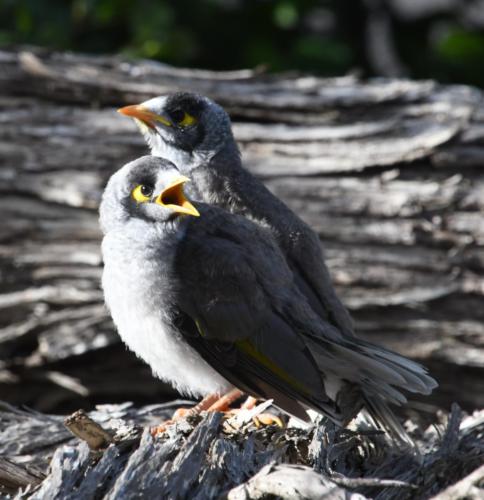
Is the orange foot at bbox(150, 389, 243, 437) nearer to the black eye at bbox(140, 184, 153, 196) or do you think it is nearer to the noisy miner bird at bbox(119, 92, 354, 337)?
the noisy miner bird at bbox(119, 92, 354, 337)

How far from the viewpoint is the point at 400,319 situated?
649cm

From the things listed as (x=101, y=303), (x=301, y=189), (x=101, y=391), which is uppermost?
(x=301, y=189)

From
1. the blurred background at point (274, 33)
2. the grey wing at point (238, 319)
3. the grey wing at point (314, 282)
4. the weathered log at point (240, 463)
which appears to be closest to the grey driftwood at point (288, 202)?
the blurred background at point (274, 33)

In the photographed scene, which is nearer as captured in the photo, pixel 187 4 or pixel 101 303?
pixel 101 303

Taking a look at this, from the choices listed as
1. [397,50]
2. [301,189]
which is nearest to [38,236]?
[301,189]

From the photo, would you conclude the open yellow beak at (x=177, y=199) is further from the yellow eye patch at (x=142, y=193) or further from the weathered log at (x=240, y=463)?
the weathered log at (x=240, y=463)

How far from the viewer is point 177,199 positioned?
14.6 ft

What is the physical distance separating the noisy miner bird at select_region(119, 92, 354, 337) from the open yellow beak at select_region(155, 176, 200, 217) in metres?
0.54

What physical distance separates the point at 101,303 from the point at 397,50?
3.35 meters

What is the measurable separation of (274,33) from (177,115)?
126 inches

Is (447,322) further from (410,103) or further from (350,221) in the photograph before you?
(410,103)

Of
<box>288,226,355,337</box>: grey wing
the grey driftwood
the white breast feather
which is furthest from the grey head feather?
the grey driftwood

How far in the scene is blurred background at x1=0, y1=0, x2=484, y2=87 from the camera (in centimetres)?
765

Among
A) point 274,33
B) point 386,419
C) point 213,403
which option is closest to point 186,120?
point 213,403
